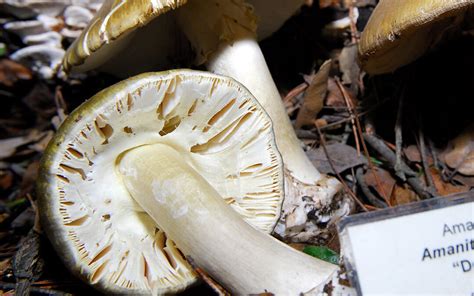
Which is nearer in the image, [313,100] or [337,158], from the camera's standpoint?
[337,158]

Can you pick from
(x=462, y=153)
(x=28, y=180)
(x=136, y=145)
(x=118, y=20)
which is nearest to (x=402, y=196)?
(x=462, y=153)

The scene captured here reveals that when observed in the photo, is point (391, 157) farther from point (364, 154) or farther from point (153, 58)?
point (153, 58)

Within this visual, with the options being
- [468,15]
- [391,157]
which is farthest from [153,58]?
[468,15]

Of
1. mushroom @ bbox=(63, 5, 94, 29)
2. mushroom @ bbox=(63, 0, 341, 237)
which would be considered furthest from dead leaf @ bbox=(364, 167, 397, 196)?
mushroom @ bbox=(63, 5, 94, 29)

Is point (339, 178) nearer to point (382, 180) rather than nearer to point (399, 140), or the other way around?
point (382, 180)

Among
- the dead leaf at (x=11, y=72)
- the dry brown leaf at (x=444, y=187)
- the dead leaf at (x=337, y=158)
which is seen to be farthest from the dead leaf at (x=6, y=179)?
the dry brown leaf at (x=444, y=187)

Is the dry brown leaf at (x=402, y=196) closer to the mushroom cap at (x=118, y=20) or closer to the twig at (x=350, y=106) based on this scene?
the twig at (x=350, y=106)
